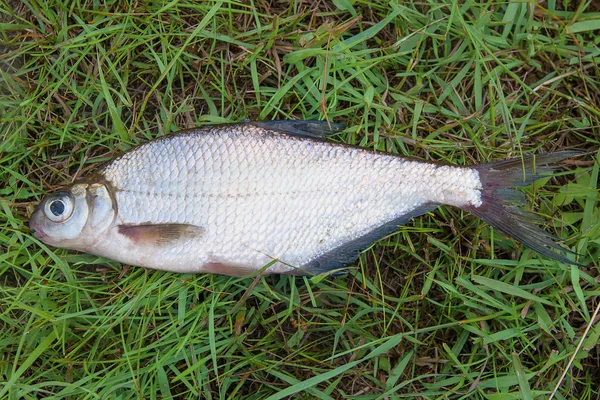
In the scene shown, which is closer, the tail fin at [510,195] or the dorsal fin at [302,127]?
the tail fin at [510,195]

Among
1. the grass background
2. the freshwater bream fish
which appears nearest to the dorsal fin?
the freshwater bream fish

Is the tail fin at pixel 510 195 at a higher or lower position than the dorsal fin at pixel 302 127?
lower

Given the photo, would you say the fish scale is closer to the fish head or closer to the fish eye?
the fish head

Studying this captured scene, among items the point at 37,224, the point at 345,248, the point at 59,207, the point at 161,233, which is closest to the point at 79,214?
the point at 59,207

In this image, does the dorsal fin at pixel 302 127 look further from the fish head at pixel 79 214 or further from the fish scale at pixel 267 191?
the fish head at pixel 79 214

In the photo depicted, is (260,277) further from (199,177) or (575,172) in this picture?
(575,172)

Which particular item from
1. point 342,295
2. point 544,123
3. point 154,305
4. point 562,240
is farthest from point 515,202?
point 154,305

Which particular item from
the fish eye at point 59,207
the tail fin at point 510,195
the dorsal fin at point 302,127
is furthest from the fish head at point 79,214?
the tail fin at point 510,195
